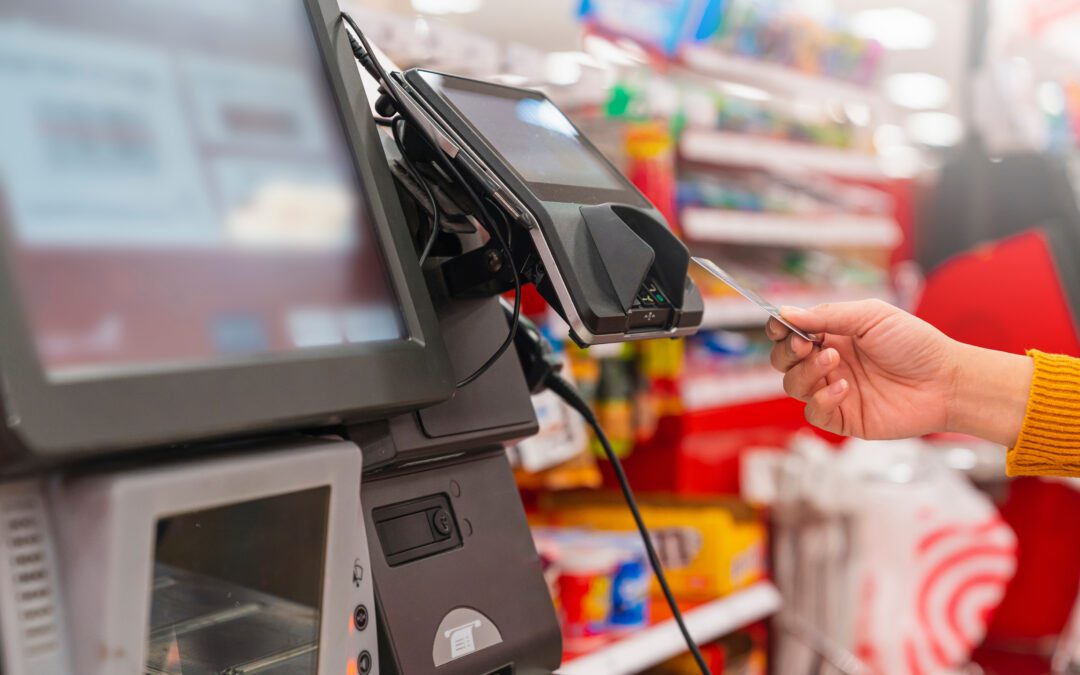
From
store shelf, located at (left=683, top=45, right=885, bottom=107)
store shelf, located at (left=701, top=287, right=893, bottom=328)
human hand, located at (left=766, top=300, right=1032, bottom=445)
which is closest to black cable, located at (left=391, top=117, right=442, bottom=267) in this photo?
human hand, located at (left=766, top=300, right=1032, bottom=445)

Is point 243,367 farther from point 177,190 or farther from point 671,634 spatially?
point 671,634

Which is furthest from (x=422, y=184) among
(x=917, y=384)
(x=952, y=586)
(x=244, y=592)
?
(x=952, y=586)

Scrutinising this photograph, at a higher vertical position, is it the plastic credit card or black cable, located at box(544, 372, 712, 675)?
the plastic credit card

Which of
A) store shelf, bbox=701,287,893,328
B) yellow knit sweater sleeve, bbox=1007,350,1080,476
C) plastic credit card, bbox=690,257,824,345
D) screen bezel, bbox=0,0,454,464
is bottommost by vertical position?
store shelf, bbox=701,287,893,328

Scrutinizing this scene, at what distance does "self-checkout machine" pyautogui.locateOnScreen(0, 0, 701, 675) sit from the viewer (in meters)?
0.59

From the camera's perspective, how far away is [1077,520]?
3.03 m

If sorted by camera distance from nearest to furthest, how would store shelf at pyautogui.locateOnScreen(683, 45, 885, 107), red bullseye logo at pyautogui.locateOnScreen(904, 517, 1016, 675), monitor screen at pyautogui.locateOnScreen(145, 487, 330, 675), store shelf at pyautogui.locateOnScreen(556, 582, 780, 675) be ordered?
monitor screen at pyautogui.locateOnScreen(145, 487, 330, 675)
store shelf at pyautogui.locateOnScreen(556, 582, 780, 675)
red bullseye logo at pyautogui.locateOnScreen(904, 517, 1016, 675)
store shelf at pyautogui.locateOnScreen(683, 45, 885, 107)

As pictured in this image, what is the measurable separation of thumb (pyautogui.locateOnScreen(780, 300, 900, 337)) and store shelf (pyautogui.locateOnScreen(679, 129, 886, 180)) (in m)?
1.47

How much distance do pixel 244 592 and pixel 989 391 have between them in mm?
897

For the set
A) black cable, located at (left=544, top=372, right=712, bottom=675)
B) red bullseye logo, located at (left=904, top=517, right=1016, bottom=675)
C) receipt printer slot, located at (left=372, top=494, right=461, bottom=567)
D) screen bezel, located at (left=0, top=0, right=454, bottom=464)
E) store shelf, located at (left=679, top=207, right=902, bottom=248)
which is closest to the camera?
screen bezel, located at (left=0, top=0, right=454, bottom=464)

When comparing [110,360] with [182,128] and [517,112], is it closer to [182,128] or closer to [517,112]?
[182,128]

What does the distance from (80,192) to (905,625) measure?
2.35 m

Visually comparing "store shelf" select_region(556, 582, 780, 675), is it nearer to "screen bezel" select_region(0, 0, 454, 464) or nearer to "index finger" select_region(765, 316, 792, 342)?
"index finger" select_region(765, 316, 792, 342)

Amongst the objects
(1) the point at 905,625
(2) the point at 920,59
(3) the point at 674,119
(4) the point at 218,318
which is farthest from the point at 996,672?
(2) the point at 920,59
